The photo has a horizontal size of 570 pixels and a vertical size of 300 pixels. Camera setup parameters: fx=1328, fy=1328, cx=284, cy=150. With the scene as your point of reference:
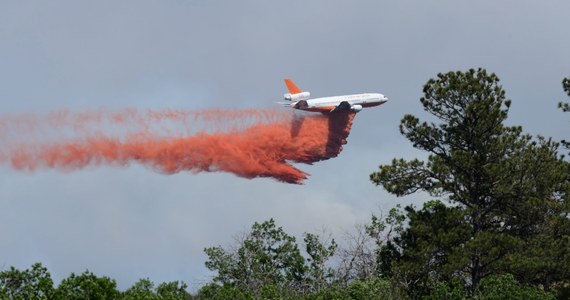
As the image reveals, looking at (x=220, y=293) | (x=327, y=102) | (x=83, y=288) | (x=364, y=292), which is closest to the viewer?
(x=83, y=288)

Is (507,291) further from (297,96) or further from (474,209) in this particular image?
(297,96)

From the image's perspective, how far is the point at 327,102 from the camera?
102688 millimetres

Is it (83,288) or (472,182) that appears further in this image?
(472,182)

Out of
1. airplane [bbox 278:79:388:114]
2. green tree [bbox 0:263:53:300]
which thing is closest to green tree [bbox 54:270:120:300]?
green tree [bbox 0:263:53:300]

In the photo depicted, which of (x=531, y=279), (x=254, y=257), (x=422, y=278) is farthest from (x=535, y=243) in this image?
(x=254, y=257)

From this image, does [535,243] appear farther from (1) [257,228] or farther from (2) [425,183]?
(1) [257,228]

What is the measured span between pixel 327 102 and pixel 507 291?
34.9 m

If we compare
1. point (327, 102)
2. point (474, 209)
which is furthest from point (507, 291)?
point (327, 102)

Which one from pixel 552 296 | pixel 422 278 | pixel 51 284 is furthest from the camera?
pixel 422 278

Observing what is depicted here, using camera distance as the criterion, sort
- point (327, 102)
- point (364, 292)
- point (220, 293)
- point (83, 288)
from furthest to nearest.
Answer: point (327, 102)
point (364, 292)
point (220, 293)
point (83, 288)

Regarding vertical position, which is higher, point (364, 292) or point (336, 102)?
point (336, 102)

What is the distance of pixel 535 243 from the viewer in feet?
253

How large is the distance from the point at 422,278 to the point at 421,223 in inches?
132

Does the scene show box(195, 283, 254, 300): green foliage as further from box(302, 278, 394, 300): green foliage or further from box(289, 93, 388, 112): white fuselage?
box(289, 93, 388, 112): white fuselage
